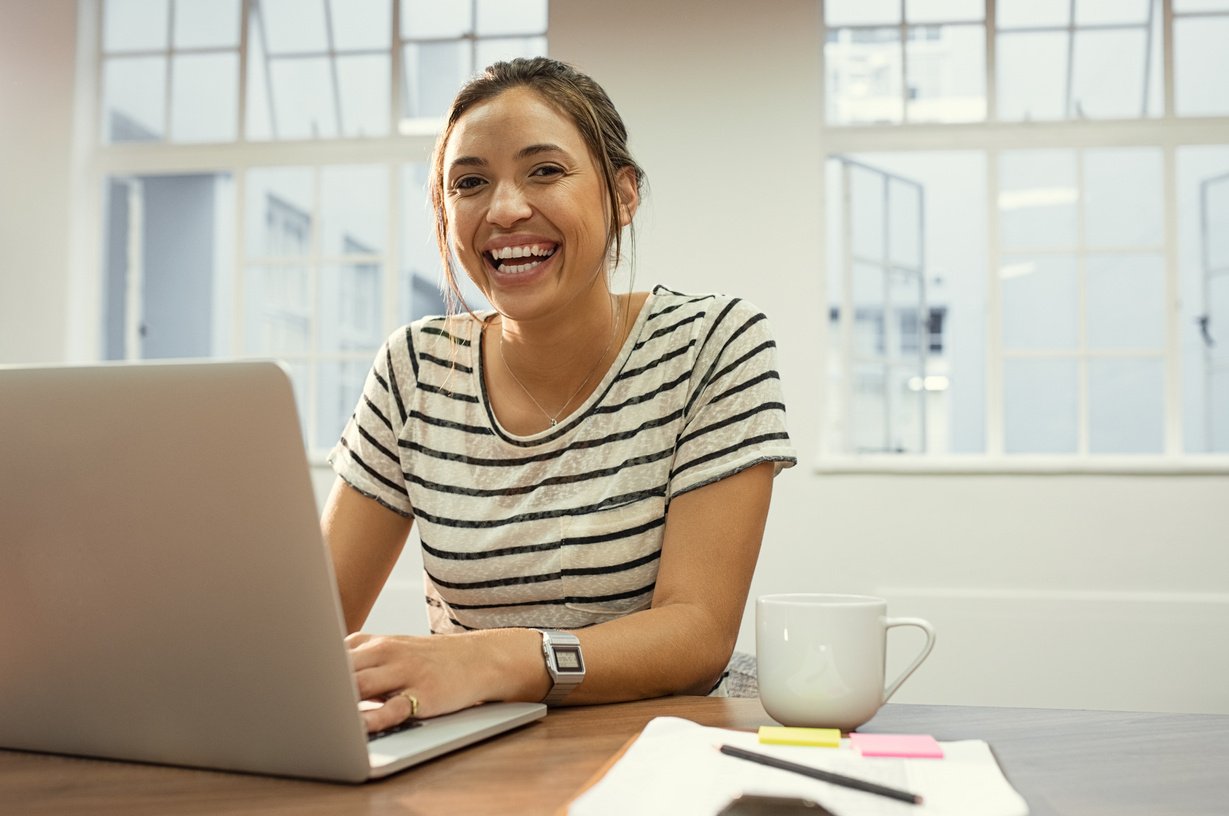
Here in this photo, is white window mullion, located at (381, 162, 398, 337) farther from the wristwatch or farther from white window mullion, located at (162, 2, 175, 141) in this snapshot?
the wristwatch

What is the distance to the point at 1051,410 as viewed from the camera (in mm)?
4395

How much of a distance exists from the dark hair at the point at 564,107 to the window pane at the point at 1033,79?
10.6ft

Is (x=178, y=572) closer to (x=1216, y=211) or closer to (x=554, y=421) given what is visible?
(x=554, y=421)

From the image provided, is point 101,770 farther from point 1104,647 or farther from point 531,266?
point 1104,647

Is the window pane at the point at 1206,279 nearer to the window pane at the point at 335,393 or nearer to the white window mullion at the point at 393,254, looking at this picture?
the white window mullion at the point at 393,254

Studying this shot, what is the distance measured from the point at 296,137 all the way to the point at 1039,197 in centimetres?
317

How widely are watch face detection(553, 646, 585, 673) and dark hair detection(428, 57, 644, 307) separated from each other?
25.4 inches

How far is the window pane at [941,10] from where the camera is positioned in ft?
14.0

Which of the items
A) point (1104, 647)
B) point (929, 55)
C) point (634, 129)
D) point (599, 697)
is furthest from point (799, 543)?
point (599, 697)

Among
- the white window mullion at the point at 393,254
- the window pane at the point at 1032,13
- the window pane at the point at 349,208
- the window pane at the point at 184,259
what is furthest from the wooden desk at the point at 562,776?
the window pane at the point at 184,259

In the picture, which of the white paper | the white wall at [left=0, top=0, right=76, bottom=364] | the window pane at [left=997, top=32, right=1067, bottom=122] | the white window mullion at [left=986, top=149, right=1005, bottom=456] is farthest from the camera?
the white wall at [left=0, top=0, right=76, bottom=364]

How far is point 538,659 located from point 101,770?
1.13 ft

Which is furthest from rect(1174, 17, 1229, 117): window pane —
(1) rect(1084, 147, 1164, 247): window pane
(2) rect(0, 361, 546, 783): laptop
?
(2) rect(0, 361, 546, 783): laptop

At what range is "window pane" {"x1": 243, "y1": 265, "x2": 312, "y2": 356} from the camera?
474 centimetres
